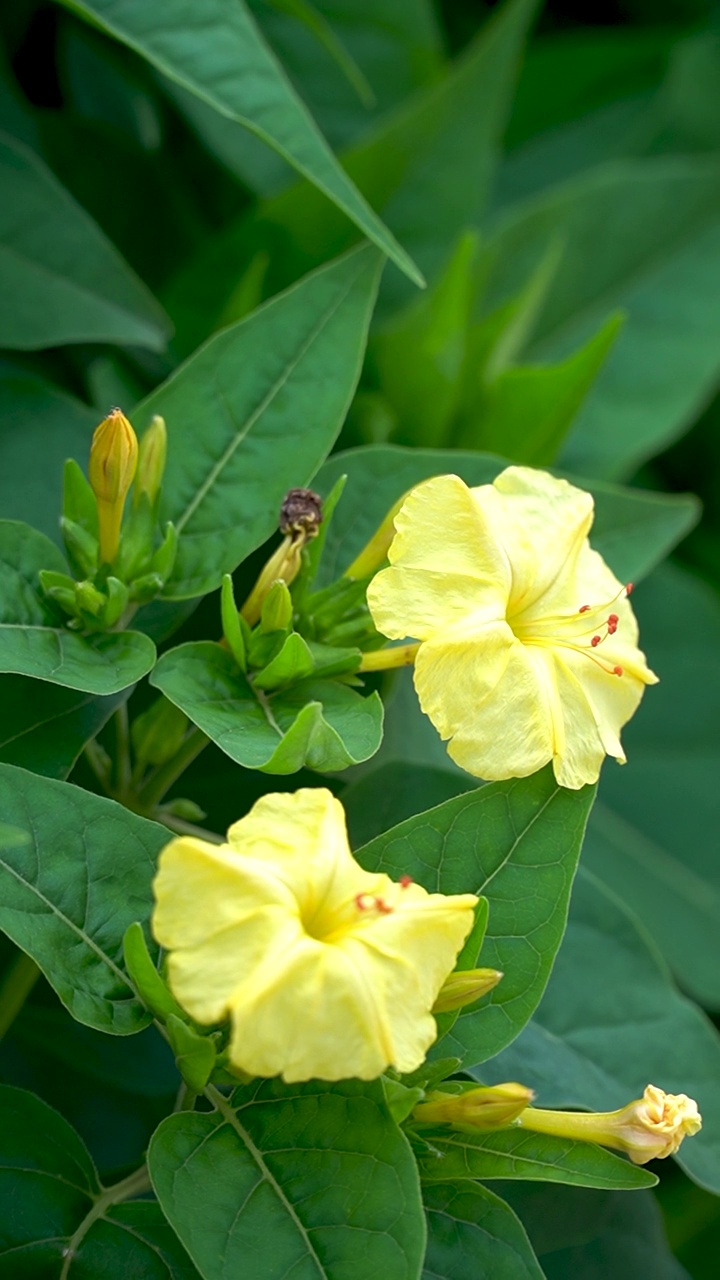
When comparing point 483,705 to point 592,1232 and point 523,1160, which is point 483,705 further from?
point 592,1232

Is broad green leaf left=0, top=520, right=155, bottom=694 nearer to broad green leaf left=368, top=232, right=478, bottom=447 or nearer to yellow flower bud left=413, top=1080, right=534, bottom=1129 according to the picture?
yellow flower bud left=413, top=1080, right=534, bottom=1129

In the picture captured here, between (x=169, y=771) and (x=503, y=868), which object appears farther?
(x=169, y=771)

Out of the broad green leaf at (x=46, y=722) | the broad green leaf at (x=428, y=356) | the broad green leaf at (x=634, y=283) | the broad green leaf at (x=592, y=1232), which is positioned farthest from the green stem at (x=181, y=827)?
the broad green leaf at (x=634, y=283)

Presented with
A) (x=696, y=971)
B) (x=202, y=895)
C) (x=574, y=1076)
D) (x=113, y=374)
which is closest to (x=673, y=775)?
(x=696, y=971)

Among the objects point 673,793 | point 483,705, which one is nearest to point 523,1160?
point 483,705

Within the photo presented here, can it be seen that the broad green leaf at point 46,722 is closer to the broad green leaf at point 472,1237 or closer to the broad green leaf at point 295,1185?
the broad green leaf at point 295,1185

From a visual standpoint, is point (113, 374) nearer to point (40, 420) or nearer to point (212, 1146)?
point (40, 420)
